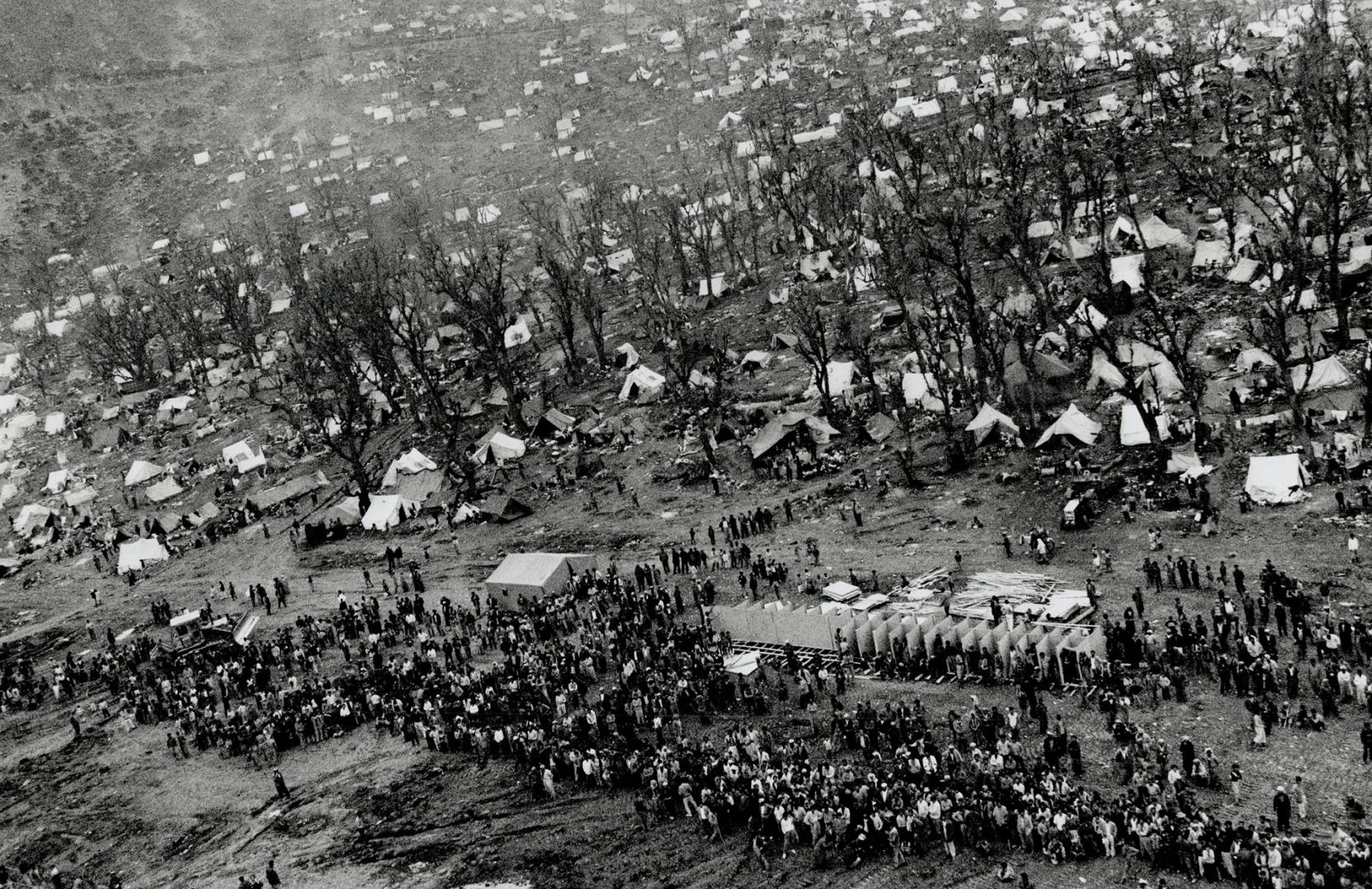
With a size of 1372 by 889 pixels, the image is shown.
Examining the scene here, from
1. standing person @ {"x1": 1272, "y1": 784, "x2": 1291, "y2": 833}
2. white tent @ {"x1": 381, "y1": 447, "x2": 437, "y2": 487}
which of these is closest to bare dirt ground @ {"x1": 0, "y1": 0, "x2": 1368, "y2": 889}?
standing person @ {"x1": 1272, "y1": 784, "x2": 1291, "y2": 833}

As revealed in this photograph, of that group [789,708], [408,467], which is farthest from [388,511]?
[789,708]

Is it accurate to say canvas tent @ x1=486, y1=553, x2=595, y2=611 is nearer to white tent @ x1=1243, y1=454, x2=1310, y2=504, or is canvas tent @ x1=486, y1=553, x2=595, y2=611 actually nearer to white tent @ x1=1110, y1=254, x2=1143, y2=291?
white tent @ x1=1243, y1=454, x2=1310, y2=504

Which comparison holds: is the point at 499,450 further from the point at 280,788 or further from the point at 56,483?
the point at 56,483

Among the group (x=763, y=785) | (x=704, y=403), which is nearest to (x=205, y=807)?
(x=763, y=785)

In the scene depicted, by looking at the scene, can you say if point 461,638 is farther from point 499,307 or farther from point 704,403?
point 499,307

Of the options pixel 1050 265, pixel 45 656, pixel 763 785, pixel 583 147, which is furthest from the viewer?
pixel 583 147

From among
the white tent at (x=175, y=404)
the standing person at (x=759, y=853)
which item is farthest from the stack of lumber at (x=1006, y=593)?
the white tent at (x=175, y=404)
